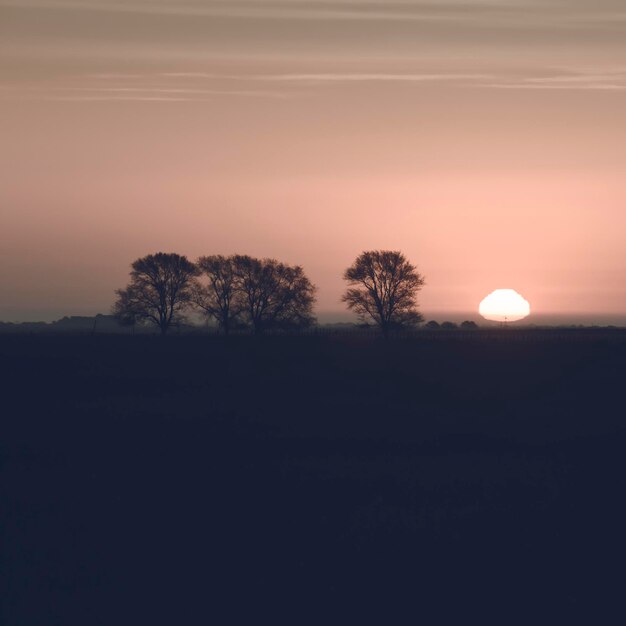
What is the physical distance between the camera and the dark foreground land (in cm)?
1741

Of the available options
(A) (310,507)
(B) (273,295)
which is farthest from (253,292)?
(A) (310,507)

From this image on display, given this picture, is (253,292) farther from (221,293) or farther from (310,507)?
(310,507)

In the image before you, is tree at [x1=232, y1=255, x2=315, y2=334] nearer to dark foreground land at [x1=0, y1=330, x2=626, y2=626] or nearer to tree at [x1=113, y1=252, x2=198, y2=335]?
tree at [x1=113, y1=252, x2=198, y2=335]

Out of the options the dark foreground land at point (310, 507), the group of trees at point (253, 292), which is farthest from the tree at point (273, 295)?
the dark foreground land at point (310, 507)

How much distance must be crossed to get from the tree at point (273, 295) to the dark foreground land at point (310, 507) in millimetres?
85387

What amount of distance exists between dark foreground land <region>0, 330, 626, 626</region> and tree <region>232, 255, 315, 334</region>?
85387mm

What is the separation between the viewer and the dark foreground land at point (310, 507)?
57.1 ft

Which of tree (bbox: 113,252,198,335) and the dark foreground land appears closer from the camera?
the dark foreground land

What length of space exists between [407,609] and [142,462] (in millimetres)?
13025

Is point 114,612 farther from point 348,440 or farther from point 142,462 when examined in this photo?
point 348,440

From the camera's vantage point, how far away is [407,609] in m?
17.2

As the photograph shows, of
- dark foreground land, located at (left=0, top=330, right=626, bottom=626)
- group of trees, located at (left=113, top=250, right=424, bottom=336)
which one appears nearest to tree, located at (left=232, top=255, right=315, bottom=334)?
group of trees, located at (left=113, top=250, right=424, bottom=336)

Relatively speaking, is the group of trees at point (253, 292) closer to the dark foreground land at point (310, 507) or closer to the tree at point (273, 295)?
the tree at point (273, 295)

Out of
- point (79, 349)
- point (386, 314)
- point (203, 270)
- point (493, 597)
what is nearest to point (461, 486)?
point (493, 597)
